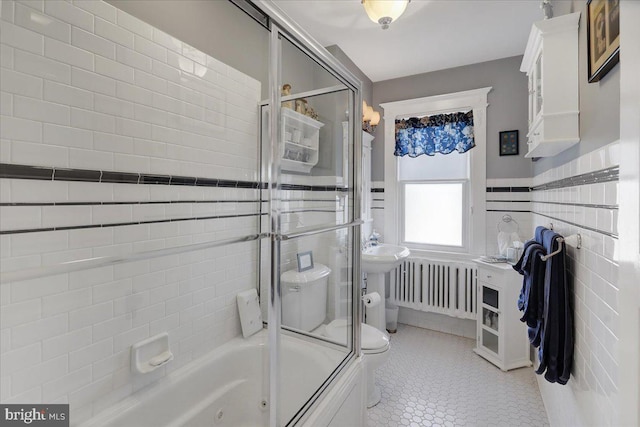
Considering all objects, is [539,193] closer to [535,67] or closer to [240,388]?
[535,67]

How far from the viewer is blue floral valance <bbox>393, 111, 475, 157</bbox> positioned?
10.4ft

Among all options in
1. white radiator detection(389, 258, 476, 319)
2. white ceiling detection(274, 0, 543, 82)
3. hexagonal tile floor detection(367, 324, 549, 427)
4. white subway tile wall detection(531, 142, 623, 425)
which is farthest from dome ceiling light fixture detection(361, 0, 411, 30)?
hexagonal tile floor detection(367, 324, 549, 427)

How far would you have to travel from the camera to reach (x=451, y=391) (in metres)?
2.29

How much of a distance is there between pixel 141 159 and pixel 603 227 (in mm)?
1839

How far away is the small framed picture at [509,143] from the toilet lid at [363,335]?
6.95ft

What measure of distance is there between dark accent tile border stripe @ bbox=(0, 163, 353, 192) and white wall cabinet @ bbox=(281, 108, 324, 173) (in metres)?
0.11

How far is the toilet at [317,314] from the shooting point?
151 cm

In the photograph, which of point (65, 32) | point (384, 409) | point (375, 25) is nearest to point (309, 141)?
point (65, 32)

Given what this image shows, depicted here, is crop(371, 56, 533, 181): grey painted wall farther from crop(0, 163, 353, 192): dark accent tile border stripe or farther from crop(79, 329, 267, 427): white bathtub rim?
crop(79, 329, 267, 427): white bathtub rim

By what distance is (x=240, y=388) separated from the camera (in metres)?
1.81

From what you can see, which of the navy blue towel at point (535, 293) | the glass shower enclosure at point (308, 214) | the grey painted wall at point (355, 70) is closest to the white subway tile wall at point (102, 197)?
the glass shower enclosure at point (308, 214)

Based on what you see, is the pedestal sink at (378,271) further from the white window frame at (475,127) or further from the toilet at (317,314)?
the white window frame at (475,127)

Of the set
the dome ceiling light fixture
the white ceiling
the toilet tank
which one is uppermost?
the white ceiling

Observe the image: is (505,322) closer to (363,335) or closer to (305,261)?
(363,335)
